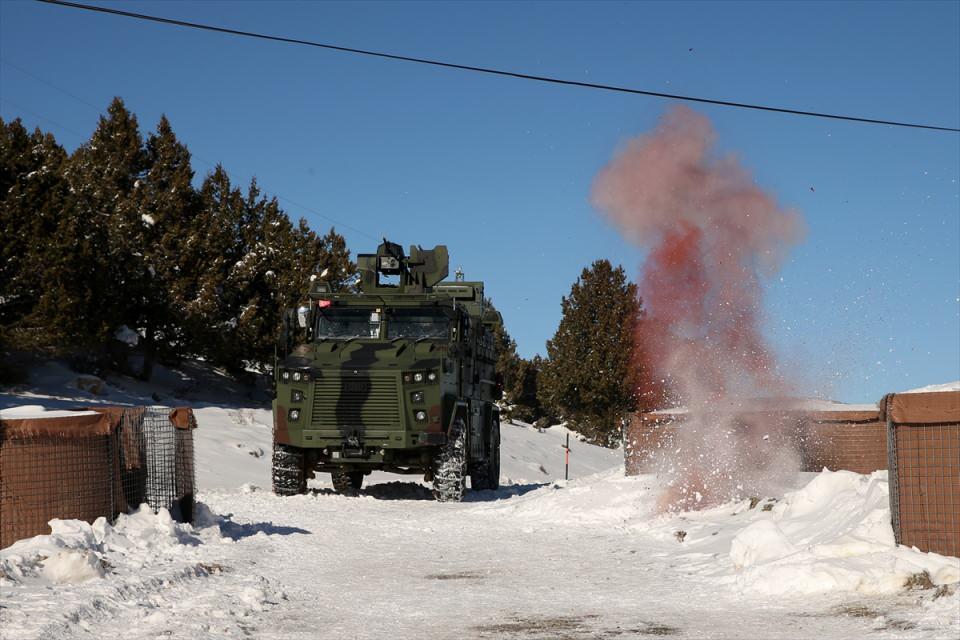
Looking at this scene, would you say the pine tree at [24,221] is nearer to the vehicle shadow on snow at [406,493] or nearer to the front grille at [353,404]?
the vehicle shadow on snow at [406,493]

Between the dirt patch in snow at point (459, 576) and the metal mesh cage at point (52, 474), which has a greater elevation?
the metal mesh cage at point (52, 474)

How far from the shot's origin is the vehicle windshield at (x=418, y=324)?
2005 centimetres

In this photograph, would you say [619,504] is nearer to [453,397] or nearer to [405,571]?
[453,397]

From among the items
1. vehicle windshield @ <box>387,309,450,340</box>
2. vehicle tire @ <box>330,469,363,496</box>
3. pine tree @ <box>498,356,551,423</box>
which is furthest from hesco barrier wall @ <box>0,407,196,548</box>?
pine tree @ <box>498,356,551,423</box>

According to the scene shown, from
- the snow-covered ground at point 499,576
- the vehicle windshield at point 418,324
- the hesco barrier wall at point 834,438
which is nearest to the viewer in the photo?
the snow-covered ground at point 499,576

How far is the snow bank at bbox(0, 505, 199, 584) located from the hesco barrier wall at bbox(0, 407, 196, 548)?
0.64ft

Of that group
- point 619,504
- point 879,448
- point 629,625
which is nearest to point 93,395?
point 619,504

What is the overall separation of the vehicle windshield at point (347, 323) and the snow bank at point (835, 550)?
9915mm

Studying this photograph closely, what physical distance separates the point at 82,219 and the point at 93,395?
5216 millimetres

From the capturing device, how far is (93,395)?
3362 centimetres

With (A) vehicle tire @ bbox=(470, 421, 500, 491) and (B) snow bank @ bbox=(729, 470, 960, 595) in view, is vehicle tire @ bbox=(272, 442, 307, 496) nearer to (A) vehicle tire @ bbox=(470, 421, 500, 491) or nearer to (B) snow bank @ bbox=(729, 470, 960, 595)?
(A) vehicle tire @ bbox=(470, 421, 500, 491)

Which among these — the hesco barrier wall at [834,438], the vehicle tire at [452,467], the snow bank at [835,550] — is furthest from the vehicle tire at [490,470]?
the snow bank at [835,550]

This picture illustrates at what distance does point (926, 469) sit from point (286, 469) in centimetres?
1267

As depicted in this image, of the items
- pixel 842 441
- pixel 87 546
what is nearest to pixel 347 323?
pixel 842 441
